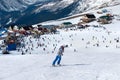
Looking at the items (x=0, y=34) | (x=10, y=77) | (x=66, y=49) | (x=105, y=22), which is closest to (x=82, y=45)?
(x=66, y=49)

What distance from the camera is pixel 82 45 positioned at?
218ft

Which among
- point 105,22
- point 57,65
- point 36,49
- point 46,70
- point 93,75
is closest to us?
point 93,75

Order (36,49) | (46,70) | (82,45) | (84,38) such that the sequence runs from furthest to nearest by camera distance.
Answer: (84,38) → (82,45) → (36,49) → (46,70)

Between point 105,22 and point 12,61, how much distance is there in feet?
246

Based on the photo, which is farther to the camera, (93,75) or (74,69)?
(74,69)

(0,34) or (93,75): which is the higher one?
(0,34)

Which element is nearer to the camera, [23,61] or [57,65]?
[57,65]

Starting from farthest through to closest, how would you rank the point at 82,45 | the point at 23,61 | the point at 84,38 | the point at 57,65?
1. the point at 84,38
2. the point at 82,45
3. the point at 23,61
4. the point at 57,65

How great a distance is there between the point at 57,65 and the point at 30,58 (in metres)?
7.94

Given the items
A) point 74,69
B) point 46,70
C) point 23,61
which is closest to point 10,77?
point 46,70


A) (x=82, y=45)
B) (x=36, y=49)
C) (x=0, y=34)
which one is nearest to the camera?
(x=36, y=49)

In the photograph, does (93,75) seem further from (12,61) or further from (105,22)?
(105,22)

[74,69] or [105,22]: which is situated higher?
[105,22]

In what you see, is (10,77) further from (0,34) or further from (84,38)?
(0,34)
